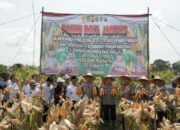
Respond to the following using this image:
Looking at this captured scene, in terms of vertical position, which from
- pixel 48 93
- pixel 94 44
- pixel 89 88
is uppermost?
pixel 94 44

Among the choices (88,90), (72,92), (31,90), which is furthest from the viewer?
(31,90)

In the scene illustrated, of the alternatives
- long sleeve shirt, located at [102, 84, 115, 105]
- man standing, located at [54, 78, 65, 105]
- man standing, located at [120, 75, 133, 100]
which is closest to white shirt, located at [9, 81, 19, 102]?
man standing, located at [54, 78, 65, 105]

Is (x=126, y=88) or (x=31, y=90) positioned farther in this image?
(x=31, y=90)

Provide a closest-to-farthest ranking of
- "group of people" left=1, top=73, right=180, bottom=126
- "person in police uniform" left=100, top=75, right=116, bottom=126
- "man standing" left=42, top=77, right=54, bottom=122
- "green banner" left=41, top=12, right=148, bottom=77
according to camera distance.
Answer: "group of people" left=1, top=73, right=180, bottom=126, "person in police uniform" left=100, top=75, right=116, bottom=126, "man standing" left=42, top=77, right=54, bottom=122, "green banner" left=41, top=12, right=148, bottom=77

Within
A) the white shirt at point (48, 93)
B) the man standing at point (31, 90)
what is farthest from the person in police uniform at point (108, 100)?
the man standing at point (31, 90)

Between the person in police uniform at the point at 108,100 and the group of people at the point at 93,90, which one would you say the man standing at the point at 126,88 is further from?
the person in police uniform at the point at 108,100

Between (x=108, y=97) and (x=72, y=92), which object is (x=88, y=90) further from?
(x=108, y=97)

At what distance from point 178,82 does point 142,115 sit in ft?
10.6

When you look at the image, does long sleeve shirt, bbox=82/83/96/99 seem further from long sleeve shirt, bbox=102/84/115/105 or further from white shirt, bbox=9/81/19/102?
white shirt, bbox=9/81/19/102

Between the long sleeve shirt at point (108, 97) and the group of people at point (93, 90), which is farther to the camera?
the long sleeve shirt at point (108, 97)

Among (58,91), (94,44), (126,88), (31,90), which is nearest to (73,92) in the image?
(58,91)

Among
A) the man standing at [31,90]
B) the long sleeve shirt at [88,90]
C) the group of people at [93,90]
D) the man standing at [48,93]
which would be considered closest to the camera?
the group of people at [93,90]

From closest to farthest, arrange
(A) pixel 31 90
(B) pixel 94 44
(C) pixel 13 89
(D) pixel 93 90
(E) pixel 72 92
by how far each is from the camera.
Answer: (D) pixel 93 90, (E) pixel 72 92, (C) pixel 13 89, (A) pixel 31 90, (B) pixel 94 44

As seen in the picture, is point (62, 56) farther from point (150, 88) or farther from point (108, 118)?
point (150, 88)
